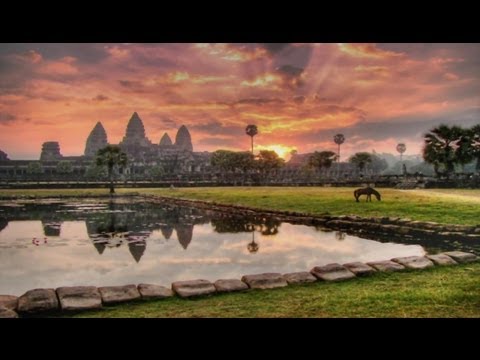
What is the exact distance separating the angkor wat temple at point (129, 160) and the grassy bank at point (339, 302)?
4.10 meters

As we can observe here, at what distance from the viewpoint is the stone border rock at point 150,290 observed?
411 centimetres

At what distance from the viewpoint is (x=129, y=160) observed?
13383 millimetres

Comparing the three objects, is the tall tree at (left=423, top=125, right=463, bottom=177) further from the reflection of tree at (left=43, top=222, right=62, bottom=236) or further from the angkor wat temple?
the reflection of tree at (left=43, top=222, right=62, bottom=236)

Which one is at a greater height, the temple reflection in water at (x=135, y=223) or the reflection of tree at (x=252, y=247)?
the temple reflection in water at (x=135, y=223)

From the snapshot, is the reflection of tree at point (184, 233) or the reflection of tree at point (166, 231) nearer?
the reflection of tree at point (184, 233)

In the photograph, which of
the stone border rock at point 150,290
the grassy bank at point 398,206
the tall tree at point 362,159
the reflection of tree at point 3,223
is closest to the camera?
the stone border rock at point 150,290

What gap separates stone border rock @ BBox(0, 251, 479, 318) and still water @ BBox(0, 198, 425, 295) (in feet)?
2.65

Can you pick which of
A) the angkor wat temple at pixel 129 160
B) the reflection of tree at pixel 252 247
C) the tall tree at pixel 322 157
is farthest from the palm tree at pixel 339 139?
the angkor wat temple at pixel 129 160

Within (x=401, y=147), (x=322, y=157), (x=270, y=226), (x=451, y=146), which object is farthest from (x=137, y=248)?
(x=451, y=146)

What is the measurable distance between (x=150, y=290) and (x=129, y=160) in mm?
9462

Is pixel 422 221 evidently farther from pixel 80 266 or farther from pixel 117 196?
pixel 117 196

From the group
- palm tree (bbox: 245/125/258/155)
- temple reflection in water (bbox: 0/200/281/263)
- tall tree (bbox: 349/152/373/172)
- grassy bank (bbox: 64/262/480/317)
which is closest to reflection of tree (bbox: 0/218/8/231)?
temple reflection in water (bbox: 0/200/281/263)

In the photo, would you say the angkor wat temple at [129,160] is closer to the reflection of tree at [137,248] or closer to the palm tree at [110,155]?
the palm tree at [110,155]

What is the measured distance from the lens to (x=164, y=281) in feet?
17.4
